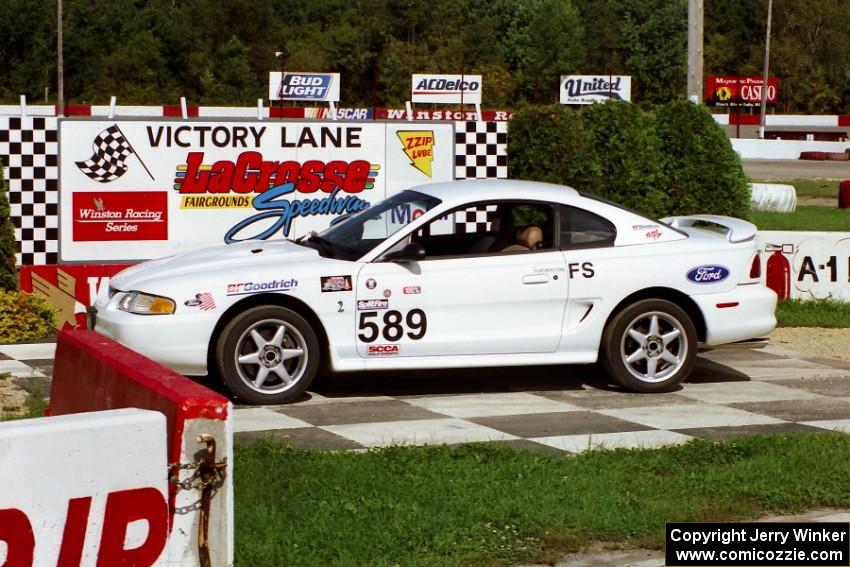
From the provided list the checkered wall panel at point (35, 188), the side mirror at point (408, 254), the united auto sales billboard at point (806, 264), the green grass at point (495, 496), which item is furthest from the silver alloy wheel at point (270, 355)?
the united auto sales billboard at point (806, 264)

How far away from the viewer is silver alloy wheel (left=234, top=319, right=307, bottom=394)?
9.05 metres

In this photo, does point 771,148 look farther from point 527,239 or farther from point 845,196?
point 527,239

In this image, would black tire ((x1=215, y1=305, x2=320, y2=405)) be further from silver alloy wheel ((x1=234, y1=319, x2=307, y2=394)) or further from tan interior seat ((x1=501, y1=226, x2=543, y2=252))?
tan interior seat ((x1=501, y1=226, x2=543, y2=252))

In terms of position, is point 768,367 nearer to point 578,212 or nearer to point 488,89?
point 578,212

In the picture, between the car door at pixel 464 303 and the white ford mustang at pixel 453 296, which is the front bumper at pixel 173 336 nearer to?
the white ford mustang at pixel 453 296

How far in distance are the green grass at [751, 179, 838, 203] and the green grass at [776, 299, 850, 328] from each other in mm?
16888

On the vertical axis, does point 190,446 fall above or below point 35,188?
below

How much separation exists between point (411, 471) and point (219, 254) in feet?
10.6

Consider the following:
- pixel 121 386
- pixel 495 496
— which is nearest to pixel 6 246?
pixel 121 386

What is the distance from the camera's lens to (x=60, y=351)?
726 centimetres

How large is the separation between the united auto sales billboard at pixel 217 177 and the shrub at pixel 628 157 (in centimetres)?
163

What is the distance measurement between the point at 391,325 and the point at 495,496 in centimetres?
296

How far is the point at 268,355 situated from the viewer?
29.9 feet

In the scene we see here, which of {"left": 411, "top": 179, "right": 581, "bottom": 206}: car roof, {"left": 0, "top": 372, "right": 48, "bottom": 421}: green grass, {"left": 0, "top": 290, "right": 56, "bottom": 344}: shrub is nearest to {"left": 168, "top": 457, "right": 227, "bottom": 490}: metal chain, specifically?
{"left": 0, "top": 372, "right": 48, "bottom": 421}: green grass
